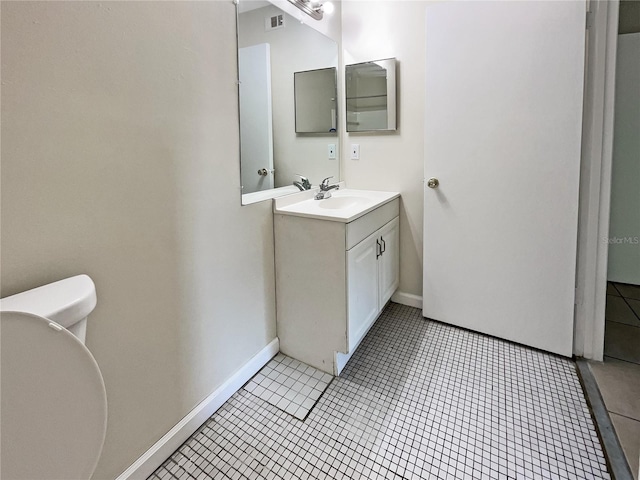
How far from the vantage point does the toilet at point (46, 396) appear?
2.34 ft

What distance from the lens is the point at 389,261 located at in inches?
91.5

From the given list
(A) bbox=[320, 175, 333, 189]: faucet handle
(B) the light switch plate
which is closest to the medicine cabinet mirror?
(B) the light switch plate

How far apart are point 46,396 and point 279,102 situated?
170 centimetres

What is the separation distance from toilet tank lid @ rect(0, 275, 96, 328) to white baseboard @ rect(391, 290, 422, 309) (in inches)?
79.7

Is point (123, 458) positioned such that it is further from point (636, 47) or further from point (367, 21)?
point (636, 47)

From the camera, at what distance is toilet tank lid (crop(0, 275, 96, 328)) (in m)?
0.83

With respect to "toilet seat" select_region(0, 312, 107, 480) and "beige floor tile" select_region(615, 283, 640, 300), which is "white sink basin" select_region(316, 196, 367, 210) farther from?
"beige floor tile" select_region(615, 283, 640, 300)

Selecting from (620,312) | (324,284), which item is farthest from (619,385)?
(324,284)

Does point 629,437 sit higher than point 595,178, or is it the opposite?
point 595,178

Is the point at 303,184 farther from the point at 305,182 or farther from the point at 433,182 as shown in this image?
the point at 433,182

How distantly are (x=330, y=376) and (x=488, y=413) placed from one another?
2.40ft

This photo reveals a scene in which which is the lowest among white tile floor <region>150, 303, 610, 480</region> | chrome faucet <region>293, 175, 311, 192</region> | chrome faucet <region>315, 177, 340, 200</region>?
white tile floor <region>150, 303, 610, 480</region>

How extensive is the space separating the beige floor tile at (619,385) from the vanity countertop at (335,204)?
1.37 meters

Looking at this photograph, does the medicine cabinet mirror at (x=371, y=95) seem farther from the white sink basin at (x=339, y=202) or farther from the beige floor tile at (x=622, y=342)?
the beige floor tile at (x=622, y=342)
